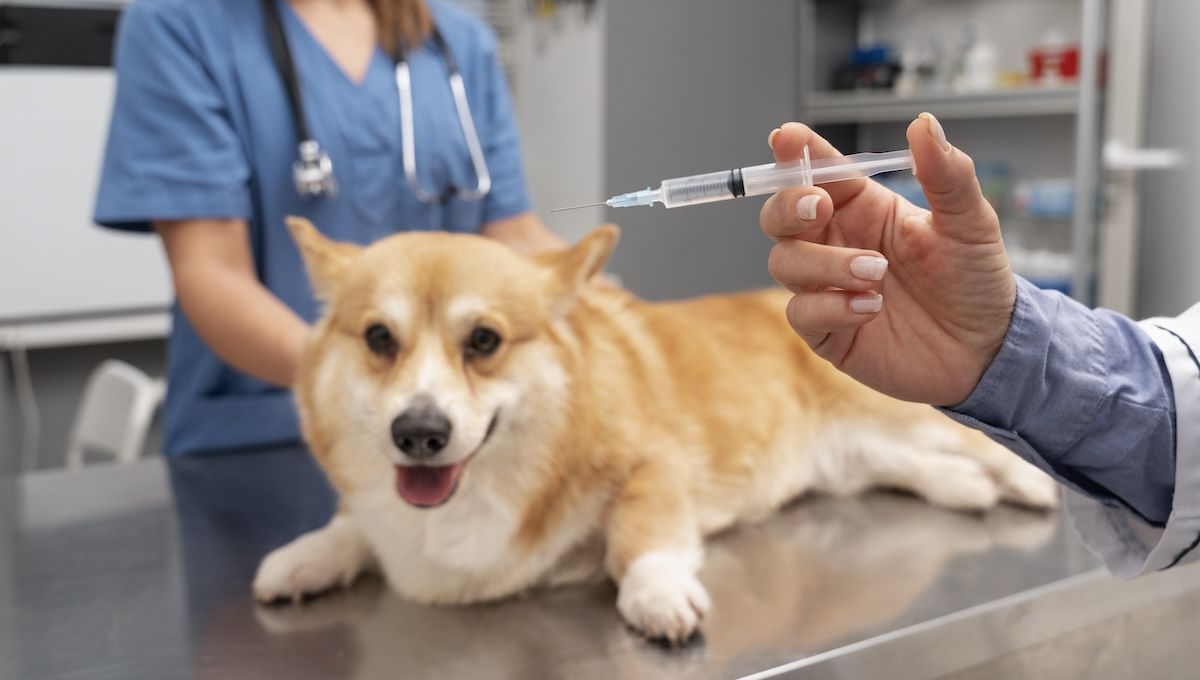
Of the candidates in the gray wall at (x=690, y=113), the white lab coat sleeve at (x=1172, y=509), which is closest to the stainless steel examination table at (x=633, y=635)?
the white lab coat sleeve at (x=1172, y=509)

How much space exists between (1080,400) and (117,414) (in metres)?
2.23

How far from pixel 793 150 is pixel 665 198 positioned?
9 cm

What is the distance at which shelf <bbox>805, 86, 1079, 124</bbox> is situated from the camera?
2660 millimetres

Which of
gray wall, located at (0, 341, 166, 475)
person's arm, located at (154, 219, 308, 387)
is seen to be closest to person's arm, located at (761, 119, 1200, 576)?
person's arm, located at (154, 219, 308, 387)

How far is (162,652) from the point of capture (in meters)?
0.82

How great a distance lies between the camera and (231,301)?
1241 millimetres

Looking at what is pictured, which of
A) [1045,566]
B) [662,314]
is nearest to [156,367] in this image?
[662,314]

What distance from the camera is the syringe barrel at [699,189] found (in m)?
0.67

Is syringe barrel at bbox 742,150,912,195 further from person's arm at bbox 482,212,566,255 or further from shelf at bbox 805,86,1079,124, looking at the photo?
shelf at bbox 805,86,1079,124

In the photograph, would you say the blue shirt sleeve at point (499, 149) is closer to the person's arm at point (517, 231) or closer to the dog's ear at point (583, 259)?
the person's arm at point (517, 231)

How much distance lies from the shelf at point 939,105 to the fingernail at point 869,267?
228 centimetres

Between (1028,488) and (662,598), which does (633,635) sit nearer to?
(662,598)

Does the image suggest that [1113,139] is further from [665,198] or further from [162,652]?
[162,652]

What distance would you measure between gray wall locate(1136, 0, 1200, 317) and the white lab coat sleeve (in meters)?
1.99
